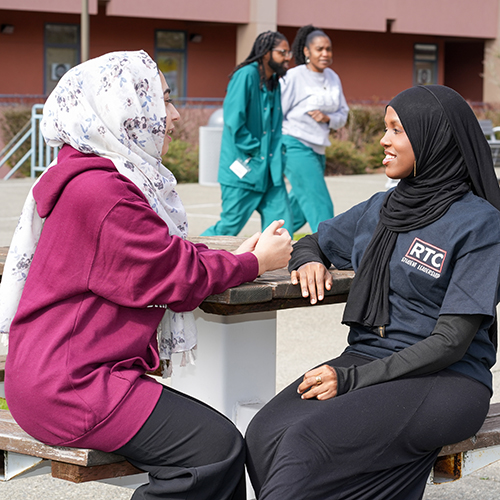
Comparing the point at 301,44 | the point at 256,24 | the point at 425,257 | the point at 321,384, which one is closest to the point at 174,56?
the point at 256,24

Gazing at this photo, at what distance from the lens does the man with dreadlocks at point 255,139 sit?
694 cm

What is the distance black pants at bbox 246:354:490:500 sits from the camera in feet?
8.20

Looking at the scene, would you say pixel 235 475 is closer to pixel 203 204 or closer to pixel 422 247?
pixel 422 247

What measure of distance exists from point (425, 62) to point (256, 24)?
313 inches

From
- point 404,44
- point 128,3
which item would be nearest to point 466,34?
point 404,44

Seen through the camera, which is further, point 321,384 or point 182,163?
point 182,163

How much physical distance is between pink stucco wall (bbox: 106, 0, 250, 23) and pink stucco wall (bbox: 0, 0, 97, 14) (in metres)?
0.81

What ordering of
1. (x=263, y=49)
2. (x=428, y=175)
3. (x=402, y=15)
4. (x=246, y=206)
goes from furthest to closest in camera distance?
(x=402, y=15), (x=246, y=206), (x=263, y=49), (x=428, y=175)

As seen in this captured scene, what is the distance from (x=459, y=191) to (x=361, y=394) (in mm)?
683

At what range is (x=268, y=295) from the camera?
2793mm

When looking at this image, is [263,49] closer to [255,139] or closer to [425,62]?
[255,139]

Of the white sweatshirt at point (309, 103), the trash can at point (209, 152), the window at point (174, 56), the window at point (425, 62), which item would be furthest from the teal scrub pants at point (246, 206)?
the window at point (425, 62)

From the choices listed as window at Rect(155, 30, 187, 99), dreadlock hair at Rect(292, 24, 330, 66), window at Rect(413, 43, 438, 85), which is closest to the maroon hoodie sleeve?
dreadlock hair at Rect(292, 24, 330, 66)

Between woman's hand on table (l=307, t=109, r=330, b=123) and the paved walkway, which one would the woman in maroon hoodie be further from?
woman's hand on table (l=307, t=109, r=330, b=123)
